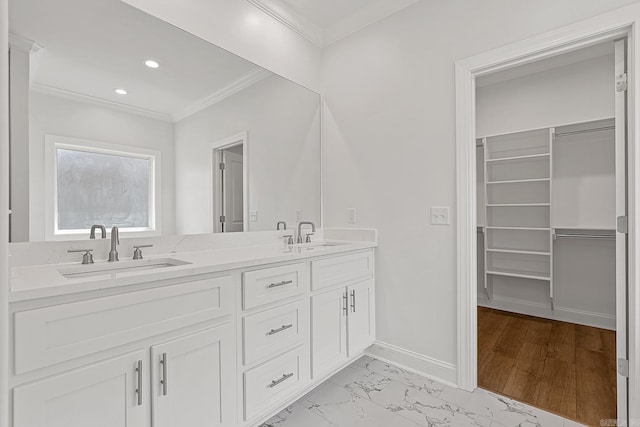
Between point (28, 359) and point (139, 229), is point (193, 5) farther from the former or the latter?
point (28, 359)

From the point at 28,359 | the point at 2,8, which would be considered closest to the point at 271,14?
the point at 2,8

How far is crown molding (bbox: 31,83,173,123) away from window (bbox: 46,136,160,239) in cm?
20

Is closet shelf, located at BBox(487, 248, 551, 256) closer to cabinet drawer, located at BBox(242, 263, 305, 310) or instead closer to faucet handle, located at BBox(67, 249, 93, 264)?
cabinet drawer, located at BBox(242, 263, 305, 310)

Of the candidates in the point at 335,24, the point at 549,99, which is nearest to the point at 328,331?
the point at 335,24

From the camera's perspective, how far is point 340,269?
210cm

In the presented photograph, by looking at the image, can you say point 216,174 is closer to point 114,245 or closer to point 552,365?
point 114,245

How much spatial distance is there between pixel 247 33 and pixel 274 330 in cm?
197

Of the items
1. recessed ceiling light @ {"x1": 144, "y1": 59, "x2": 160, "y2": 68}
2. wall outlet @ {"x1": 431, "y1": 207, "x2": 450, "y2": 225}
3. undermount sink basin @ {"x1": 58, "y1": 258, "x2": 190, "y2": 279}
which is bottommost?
undermount sink basin @ {"x1": 58, "y1": 258, "x2": 190, "y2": 279}

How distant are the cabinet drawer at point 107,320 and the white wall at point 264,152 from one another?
2.23 ft

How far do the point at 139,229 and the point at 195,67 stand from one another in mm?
1036

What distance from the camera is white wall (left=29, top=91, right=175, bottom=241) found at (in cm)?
138

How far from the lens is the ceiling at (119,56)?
4.59 feet

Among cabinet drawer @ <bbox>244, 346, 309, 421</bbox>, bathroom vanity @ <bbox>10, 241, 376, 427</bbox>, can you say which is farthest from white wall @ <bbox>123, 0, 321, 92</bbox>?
cabinet drawer @ <bbox>244, 346, 309, 421</bbox>

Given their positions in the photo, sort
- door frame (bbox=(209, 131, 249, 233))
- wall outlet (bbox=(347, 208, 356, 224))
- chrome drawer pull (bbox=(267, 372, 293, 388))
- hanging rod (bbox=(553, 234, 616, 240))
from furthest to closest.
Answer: hanging rod (bbox=(553, 234, 616, 240)) → wall outlet (bbox=(347, 208, 356, 224)) → door frame (bbox=(209, 131, 249, 233)) → chrome drawer pull (bbox=(267, 372, 293, 388))
